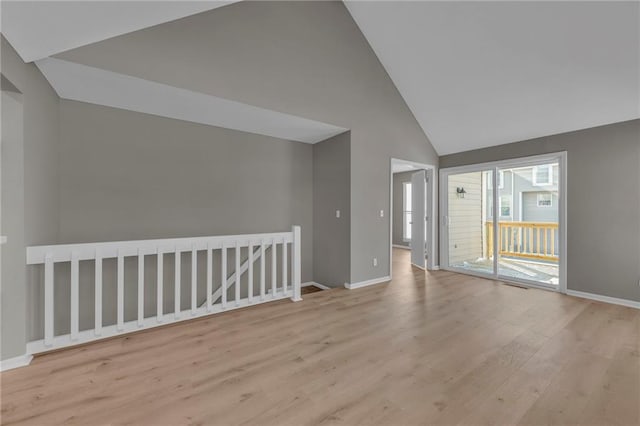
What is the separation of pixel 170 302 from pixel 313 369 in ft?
8.53

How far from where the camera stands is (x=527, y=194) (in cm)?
546

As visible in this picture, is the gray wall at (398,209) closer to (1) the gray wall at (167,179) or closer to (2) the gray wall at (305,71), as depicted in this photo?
(2) the gray wall at (305,71)

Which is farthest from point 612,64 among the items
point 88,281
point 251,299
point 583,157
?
point 88,281

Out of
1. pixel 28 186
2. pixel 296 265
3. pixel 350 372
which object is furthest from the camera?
pixel 296 265

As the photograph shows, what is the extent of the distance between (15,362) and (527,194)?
7.64 m

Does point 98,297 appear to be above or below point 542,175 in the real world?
below

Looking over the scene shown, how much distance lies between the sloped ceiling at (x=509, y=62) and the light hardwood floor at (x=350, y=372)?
266cm

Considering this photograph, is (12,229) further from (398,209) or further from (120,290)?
(398,209)

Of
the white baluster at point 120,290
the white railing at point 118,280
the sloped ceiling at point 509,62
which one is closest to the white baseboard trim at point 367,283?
the white railing at point 118,280

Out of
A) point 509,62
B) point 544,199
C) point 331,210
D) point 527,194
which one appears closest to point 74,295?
point 331,210

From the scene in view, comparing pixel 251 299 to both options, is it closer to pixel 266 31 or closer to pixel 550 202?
pixel 266 31

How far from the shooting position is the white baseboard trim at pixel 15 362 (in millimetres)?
1956

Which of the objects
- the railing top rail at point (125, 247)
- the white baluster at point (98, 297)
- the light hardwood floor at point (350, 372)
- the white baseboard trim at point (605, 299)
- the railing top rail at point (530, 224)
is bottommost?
the light hardwood floor at point (350, 372)

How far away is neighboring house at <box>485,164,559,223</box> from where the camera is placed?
4.80m
